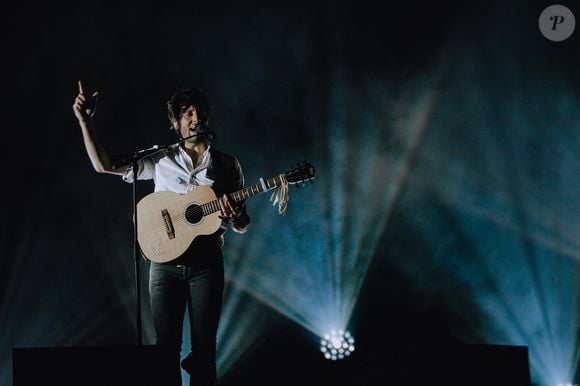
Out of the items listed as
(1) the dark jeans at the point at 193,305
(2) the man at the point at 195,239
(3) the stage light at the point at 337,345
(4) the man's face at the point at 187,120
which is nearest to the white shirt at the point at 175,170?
(2) the man at the point at 195,239

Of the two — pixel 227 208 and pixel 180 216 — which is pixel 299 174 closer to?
pixel 227 208

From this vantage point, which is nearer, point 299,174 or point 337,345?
point 299,174

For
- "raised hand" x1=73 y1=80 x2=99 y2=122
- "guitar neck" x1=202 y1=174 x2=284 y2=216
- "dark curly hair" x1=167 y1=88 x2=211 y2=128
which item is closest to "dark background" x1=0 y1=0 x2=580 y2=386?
"dark curly hair" x1=167 y1=88 x2=211 y2=128

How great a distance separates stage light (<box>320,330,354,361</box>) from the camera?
432cm

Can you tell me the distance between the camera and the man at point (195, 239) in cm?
290

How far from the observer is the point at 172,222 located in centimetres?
311

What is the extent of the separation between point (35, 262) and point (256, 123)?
2.07 m

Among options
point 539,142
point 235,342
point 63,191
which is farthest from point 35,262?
point 539,142

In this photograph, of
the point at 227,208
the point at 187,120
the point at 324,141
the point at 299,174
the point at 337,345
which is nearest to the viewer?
the point at 227,208

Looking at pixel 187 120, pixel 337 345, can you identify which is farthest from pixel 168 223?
pixel 337 345

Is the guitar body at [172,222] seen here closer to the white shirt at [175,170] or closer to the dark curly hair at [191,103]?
the white shirt at [175,170]

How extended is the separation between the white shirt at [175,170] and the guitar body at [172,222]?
2.3 inches

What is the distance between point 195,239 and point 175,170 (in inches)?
16.7

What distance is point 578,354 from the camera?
14.1 ft
